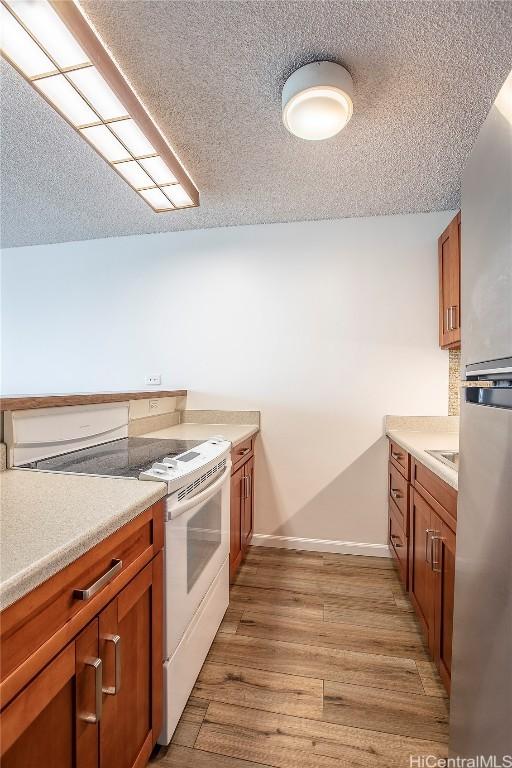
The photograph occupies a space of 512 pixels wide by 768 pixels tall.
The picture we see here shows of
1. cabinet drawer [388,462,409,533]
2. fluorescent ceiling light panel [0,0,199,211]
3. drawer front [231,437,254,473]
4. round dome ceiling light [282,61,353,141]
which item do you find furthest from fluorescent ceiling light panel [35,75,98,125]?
cabinet drawer [388,462,409,533]

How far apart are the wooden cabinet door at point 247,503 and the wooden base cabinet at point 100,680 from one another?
1.20 metres

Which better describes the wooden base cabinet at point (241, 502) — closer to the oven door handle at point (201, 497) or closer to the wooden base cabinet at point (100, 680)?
the oven door handle at point (201, 497)

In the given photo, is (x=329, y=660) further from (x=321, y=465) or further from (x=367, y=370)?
(x=367, y=370)

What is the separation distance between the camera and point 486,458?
30.3 inches

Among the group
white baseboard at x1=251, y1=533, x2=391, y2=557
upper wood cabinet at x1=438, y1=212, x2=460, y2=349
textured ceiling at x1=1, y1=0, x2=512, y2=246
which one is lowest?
white baseboard at x1=251, y1=533, x2=391, y2=557

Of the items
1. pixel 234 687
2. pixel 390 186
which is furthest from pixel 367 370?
pixel 234 687

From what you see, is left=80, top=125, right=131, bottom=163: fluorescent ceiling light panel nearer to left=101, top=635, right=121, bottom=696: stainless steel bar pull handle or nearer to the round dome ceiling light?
the round dome ceiling light

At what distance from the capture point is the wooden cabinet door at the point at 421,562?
1.47m

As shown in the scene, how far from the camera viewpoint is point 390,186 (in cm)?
211

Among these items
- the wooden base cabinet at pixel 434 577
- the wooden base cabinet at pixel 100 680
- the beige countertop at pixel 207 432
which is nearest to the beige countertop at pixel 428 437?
the wooden base cabinet at pixel 434 577

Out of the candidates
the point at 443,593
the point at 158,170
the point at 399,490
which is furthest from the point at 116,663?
the point at 158,170

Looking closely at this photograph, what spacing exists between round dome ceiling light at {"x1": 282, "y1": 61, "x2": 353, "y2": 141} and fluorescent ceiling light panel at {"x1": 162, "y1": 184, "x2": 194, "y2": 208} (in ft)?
2.76

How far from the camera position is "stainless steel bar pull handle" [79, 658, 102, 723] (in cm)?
74

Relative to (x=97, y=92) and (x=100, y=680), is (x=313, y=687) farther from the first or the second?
(x=97, y=92)
